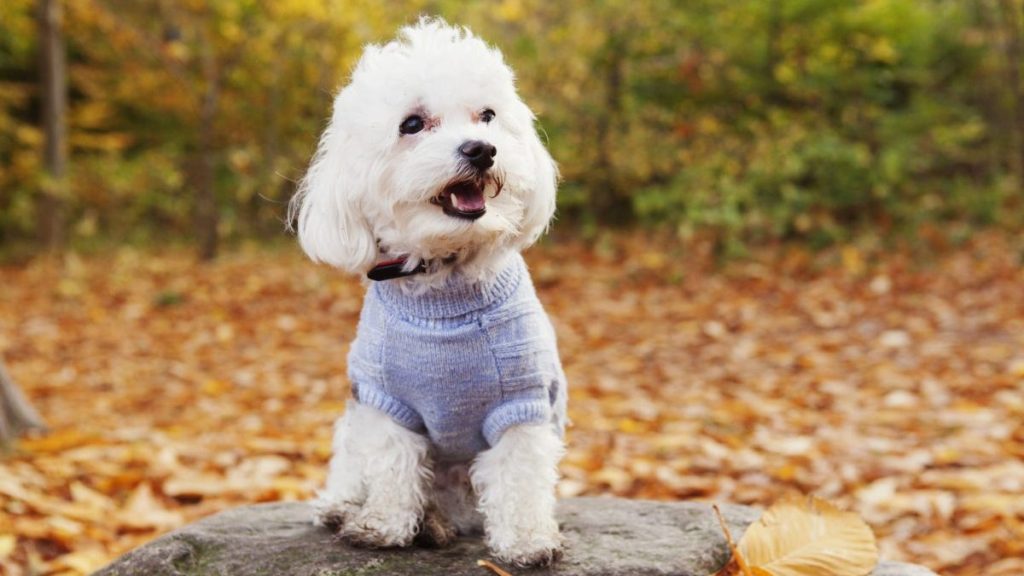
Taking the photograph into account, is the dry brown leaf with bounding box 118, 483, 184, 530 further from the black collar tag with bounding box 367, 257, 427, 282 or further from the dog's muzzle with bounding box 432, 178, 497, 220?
the dog's muzzle with bounding box 432, 178, 497, 220

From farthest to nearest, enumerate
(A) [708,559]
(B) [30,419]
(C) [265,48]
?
(C) [265,48] < (B) [30,419] < (A) [708,559]

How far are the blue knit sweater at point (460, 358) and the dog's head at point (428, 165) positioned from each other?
0.11m

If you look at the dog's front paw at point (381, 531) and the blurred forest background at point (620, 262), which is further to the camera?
the blurred forest background at point (620, 262)

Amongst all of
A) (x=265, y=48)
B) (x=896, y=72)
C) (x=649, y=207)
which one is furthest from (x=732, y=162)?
(x=265, y=48)

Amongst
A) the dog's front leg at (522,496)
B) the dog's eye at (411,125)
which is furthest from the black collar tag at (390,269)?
the dog's front leg at (522,496)

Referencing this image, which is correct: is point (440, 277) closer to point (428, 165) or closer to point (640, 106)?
point (428, 165)

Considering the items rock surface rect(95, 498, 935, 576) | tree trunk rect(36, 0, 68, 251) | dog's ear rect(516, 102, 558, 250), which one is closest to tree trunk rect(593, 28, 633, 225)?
tree trunk rect(36, 0, 68, 251)

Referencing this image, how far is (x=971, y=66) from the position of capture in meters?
10.7

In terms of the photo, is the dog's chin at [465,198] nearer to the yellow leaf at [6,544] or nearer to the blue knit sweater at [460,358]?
the blue knit sweater at [460,358]

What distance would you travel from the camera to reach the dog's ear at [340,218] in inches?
90.7

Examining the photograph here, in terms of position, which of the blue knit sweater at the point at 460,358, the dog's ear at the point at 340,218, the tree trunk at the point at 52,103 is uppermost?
the tree trunk at the point at 52,103

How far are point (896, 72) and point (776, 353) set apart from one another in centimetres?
432

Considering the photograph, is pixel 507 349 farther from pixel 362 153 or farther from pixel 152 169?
pixel 152 169

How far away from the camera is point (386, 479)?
2.45m
